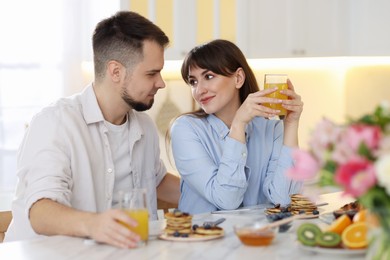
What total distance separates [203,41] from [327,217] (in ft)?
7.55

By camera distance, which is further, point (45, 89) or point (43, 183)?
point (45, 89)

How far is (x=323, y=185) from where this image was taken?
5.13 ft

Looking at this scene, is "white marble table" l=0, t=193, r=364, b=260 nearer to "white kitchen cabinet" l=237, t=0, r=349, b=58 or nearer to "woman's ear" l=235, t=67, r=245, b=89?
"woman's ear" l=235, t=67, r=245, b=89

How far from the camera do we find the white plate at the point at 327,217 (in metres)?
2.36

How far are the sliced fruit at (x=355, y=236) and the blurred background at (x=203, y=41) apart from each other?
2.45 m

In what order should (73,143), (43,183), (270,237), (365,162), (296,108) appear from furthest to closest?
(296,108)
(73,143)
(43,183)
(270,237)
(365,162)

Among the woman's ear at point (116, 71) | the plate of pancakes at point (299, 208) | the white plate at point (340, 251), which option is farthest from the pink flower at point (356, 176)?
the woman's ear at point (116, 71)

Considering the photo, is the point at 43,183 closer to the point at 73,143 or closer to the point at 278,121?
the point at 73,143

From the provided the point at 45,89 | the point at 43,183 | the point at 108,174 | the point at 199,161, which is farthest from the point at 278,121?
the point at 45,89

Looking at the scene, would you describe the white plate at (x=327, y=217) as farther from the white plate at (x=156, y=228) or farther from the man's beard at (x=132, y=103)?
the man's beard at (x=132, y=103)

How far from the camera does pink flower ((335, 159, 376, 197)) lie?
1.44 metres

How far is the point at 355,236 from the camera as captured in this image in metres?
1.96

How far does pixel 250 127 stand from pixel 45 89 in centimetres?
152

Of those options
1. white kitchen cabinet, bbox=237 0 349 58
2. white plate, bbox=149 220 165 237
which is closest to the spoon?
white plate, bbox=149 220 165 237
